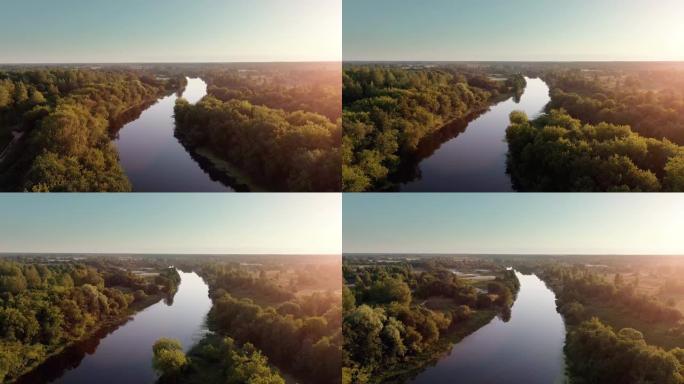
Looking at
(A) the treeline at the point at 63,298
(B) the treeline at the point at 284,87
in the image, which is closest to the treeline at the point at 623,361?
(B) the treeline at the point at 284,87

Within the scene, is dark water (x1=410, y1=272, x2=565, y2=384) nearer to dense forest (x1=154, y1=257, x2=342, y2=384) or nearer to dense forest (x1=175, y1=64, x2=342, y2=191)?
dense forest (x1=154, y1=257, x2=342, y2=384)

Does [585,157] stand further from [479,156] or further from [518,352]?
[518,352]

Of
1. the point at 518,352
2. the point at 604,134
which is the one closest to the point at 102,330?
the point at 518,352

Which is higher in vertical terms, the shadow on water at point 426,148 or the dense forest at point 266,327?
the shadow on water at point 426,148

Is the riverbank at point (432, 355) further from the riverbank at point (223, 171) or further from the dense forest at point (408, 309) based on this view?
the riverbank at point (223, 171)

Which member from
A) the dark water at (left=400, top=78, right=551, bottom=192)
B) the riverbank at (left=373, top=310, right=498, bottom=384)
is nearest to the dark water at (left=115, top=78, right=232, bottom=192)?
the dark water at (left=400, top=78, right=551, bottom=192)

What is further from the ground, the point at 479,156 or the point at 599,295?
the point at 479,156
